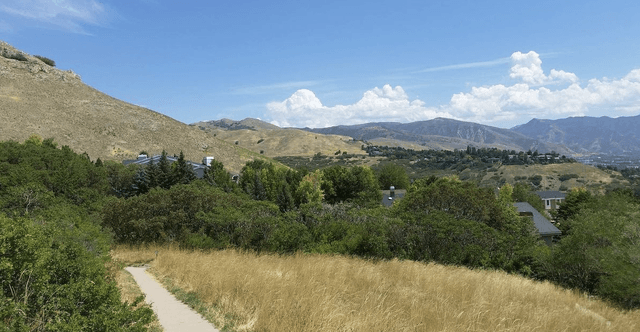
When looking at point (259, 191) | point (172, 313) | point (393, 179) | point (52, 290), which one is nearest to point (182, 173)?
point (259, 191)

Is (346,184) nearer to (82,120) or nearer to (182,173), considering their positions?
(182,173)

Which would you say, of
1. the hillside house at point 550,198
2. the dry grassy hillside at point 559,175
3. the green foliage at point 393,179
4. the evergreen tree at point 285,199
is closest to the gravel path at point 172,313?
the evergreen tree at point 285,199

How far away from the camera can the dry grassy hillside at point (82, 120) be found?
77613 millimetres

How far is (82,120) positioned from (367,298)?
92056 millimetres

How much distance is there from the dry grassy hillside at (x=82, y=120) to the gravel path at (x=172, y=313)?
245 ft

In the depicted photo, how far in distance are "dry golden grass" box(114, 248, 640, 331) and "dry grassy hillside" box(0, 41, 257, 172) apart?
247 feet

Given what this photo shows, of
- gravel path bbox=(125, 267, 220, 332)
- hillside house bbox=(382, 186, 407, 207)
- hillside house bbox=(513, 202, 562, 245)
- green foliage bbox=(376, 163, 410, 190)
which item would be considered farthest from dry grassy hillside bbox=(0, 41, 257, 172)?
gravel path bbox=(125, 267, 220, 332)

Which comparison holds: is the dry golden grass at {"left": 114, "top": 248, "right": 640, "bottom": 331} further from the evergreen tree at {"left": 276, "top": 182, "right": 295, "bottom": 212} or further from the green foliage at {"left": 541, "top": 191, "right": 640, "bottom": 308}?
the evergreen tree at {"left": 276, "top": 182, "right": 295, "bottom": 212}

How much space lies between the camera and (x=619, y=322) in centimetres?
992

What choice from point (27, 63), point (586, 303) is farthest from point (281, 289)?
point (27, 63)

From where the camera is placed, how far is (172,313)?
7523 mm

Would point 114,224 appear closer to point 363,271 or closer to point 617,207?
point 363,271

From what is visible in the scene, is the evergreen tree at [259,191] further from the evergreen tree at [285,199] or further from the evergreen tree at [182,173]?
the evergreen tree at [182,173]

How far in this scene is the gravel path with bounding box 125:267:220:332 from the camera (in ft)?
21.8
